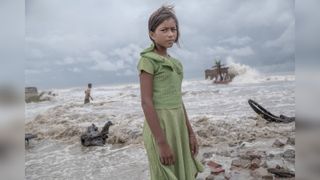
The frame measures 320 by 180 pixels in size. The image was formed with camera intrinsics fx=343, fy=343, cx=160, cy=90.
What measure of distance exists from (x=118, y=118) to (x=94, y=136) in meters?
0.31

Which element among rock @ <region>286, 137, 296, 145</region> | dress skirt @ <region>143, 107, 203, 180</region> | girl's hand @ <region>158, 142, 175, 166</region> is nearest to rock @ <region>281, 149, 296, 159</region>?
rock @ <region>286, 137, 296, 145</region>

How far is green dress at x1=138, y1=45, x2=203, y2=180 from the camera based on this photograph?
1.10 m

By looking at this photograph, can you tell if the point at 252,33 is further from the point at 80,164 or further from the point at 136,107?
the point at 80,164

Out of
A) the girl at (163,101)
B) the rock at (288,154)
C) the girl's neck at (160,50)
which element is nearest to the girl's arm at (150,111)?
the girl at (163,101)

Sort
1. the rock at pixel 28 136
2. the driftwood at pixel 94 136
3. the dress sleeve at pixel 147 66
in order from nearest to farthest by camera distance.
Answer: the dress sleeve at pixel 147 66 → the rock at pixel 28 136 → the driftwood at pixel 94 136

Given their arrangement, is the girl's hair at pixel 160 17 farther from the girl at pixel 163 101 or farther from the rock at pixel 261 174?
the rock at pixel 261 174

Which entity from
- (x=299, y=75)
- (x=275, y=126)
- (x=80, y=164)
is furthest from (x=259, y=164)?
(x=299, y=75)

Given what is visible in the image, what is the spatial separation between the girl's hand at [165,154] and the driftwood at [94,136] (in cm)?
213

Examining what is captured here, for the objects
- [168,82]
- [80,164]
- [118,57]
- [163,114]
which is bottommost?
[80,164]

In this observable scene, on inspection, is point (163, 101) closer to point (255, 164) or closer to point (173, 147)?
point (173, 147)

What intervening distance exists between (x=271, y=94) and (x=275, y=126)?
0.29 metres

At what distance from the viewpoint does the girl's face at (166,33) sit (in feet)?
3.59

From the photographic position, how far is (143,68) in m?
1.08

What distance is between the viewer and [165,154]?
3.61 feet
